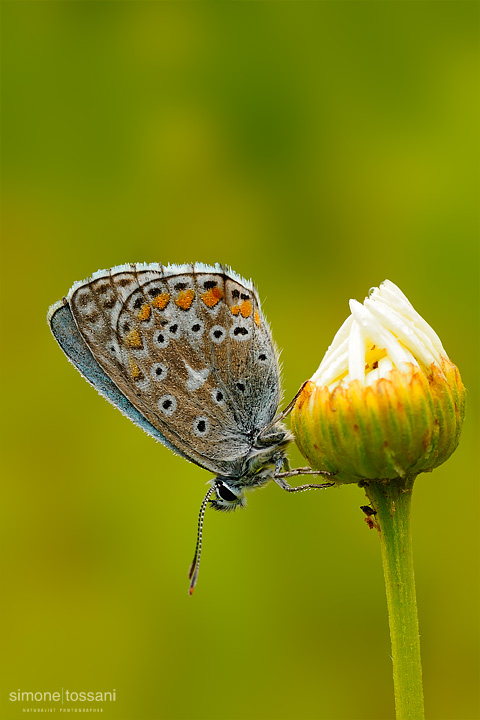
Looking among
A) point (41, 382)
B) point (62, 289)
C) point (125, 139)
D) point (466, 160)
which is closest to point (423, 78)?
point (466, 160)

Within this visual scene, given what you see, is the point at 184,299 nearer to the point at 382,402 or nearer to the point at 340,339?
the point at 340,339

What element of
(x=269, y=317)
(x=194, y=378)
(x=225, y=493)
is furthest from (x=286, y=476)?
(x=269, y=317)

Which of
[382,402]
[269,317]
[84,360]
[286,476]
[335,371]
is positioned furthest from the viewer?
[269,317]

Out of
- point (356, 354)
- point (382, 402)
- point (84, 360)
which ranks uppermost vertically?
point (84, 360)

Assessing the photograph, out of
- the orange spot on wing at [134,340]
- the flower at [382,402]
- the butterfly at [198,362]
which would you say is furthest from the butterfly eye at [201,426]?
the flower at [382,402]

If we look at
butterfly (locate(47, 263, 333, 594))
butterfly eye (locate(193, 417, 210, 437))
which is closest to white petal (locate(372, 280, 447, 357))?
butterfly (locate(47, 263, 333, 594))

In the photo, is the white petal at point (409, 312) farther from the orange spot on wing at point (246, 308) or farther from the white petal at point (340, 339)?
the orange spot on wing at point (246, 308)

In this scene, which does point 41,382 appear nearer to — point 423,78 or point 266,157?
point 266,157

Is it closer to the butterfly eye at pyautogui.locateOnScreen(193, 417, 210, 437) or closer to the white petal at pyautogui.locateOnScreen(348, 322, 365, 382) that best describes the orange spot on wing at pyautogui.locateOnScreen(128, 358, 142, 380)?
the butterfly eye at pyautogui.locateOnScreen(193, 417, 210, 437)
